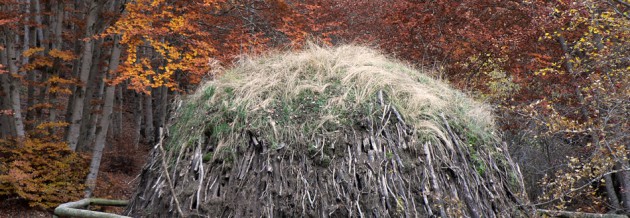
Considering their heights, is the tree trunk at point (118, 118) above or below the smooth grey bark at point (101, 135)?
below

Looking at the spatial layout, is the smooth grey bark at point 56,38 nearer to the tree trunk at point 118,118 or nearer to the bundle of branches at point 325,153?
the tree trunk at point 118,118

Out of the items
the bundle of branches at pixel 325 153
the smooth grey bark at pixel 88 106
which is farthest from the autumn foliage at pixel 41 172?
the bundle of branches at pixel 325 153

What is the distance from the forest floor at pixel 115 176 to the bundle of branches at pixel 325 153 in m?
4.16

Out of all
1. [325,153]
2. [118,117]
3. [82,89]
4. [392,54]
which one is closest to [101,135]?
[82,89]

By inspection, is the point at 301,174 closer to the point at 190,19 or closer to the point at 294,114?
the point at 294,114

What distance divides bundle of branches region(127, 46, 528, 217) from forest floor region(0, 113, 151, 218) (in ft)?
13.6

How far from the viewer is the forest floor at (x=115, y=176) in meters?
10.5

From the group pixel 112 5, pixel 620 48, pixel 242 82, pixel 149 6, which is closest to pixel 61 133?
pixel 112 5

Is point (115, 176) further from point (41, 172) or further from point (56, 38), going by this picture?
point (56, 38)

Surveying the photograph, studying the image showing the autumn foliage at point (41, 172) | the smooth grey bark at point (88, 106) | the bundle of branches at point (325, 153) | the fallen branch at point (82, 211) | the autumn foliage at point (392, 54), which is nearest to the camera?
the bundle of branches at point (325, 153)

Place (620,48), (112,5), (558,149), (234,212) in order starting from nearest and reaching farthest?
(234,212) → (620,48) → (558,149) → (112,5)

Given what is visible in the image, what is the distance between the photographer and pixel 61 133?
13.2 meters

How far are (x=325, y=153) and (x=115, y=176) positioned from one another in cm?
1097

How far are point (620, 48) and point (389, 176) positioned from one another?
464cm
